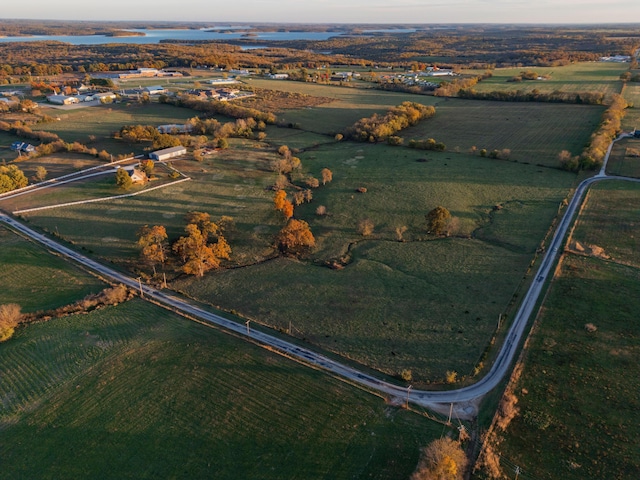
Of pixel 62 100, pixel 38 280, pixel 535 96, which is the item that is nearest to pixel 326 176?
pixel 38 280

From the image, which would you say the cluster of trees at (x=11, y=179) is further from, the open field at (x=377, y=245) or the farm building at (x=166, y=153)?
the farm building at (x=166, y=153)

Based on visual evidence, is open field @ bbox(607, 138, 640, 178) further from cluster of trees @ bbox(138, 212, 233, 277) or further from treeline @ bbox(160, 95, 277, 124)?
treeline @ bbox(160, 95, 277, 124)

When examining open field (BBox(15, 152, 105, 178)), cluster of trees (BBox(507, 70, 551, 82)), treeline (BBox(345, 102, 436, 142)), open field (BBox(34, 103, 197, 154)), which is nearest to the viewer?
open field (BBox(15, 152, 105, 178))

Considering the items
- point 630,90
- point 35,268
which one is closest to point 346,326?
point 35,268

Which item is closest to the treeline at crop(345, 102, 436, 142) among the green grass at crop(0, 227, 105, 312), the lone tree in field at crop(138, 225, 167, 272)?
the lone tree in field at crop(138, 225, 167, 272)

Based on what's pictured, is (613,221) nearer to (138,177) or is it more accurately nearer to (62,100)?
(138,177)

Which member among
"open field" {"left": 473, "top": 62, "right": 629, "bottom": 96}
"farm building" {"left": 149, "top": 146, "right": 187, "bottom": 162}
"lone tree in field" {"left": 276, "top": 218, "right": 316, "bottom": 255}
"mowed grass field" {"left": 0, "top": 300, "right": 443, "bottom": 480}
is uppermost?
"open field" {"left": 473, "top": 62, "right": 629, "bottom": 96}
